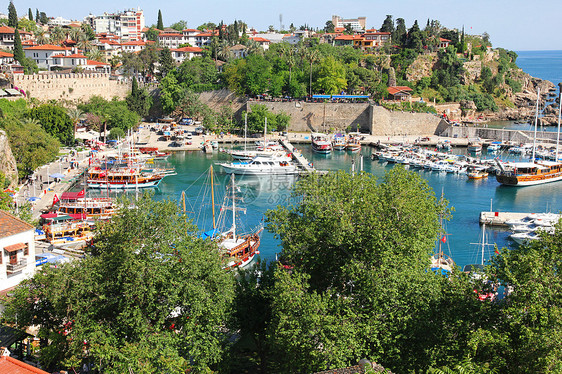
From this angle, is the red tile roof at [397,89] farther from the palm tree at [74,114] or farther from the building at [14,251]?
the building at [14,251]

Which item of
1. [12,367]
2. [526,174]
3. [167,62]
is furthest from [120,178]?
[12,367]

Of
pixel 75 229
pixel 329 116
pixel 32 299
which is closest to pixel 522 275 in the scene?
pixel 32 299

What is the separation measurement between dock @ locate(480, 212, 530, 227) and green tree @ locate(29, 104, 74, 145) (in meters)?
30.4

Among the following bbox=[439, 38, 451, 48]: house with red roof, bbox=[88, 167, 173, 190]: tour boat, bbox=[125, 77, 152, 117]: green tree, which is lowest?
bbox=[88, 167, 173, 190]: tour boat

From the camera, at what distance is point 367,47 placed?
7375 centimetres

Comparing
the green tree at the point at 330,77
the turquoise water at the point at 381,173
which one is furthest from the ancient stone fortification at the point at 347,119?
the turquoise water at the point at 381,173

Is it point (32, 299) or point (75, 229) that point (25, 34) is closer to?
point (75, 229)

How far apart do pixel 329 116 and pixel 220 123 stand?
10467 millimetres

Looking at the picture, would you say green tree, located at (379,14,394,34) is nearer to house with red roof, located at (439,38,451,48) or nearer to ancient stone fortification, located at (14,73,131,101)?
house with red roof, located at (439,38,451,48)

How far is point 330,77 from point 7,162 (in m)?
35.3

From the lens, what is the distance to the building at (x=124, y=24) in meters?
102

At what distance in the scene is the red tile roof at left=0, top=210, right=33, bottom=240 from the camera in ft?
46.6

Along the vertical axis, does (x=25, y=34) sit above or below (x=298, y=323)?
above

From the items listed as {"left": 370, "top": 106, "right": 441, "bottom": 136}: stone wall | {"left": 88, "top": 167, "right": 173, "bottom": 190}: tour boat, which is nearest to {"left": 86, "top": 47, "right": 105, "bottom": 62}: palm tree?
{"left": 370, "top": 106, "right": 441, "bottom": 136}: stone wall
